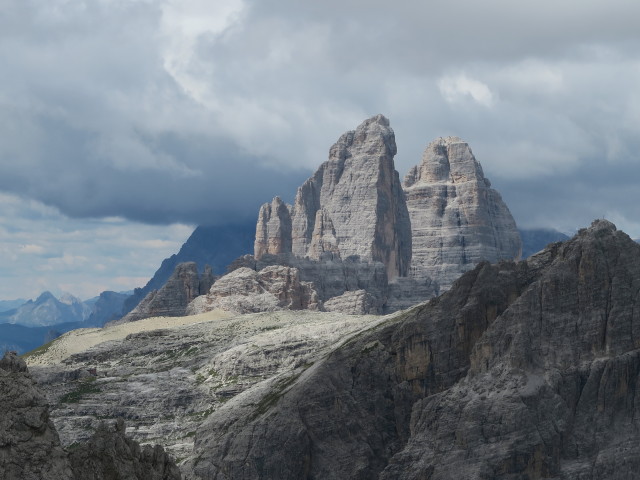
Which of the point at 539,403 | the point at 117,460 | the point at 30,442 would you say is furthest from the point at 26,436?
the point at 539,403

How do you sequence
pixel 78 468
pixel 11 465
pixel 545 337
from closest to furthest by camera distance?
pixel 11 465, pixel 78 468, pixel 545 337

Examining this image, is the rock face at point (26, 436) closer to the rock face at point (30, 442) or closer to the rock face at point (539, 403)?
the rock face at point (30, 442)

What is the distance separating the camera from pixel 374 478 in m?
194

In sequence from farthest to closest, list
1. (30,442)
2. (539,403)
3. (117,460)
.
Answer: (539,403) < (117,460) < (30,442)

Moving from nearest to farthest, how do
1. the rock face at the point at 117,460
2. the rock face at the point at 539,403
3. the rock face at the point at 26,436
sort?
1. the rock face at the point at 26,436
2. the rock face at the point at 117,460
3. the rock face at the point at 539,403

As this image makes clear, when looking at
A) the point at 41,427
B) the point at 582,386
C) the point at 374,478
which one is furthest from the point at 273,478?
Result: the point at 41,427

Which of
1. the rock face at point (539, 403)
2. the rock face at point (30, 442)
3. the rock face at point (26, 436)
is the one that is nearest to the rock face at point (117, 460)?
the rock face at point (30, 442)

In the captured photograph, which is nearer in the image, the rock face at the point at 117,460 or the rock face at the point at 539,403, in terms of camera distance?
the rock face at the point at 117,460

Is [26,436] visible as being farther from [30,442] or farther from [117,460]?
[117,460]

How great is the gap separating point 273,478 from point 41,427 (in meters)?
112

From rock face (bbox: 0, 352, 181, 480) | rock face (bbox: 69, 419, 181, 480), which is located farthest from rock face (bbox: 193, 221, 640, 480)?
rock face (bbox: 0, 352, 181, 480)

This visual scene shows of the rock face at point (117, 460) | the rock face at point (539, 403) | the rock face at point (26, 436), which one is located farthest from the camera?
the rock face at point (539, 403)

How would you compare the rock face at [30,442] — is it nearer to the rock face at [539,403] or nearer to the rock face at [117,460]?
the rock face at [117,460]

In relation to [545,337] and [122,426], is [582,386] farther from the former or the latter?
[122,426]
